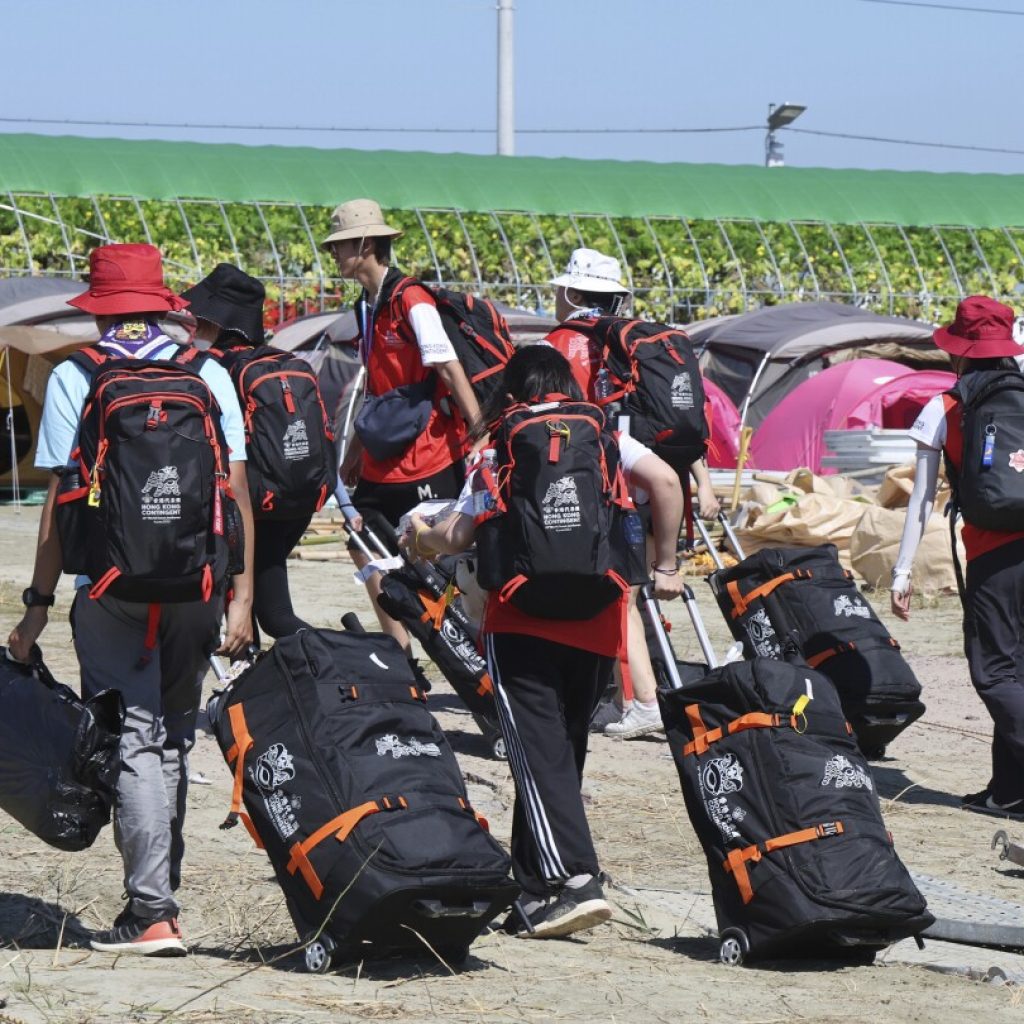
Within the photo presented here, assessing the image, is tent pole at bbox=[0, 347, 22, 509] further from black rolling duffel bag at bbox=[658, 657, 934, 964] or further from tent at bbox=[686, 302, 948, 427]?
black rolling duffel bag at bbox=[658, 657, 934, 964]

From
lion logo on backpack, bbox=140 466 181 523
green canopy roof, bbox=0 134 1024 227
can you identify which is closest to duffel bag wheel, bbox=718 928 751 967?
lion logo on backpack, bbox=140 466 181 523

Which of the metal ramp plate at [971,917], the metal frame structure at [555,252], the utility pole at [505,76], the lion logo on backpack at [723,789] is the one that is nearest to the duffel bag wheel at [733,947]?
the lion logo on backpack at [723,789]

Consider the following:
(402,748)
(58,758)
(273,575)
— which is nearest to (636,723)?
(273,575)

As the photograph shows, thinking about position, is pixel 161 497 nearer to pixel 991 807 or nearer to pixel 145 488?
pixel 145 488

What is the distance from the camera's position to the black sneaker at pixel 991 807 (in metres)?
7.11

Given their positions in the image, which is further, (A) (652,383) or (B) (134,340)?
(A) (652,383)

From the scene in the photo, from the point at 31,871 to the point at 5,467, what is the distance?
52.9 ft

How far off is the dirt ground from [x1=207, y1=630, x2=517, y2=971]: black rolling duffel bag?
14 centimetres

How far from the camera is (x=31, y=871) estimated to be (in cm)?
570

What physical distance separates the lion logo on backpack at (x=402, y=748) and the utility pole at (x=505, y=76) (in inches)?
1358

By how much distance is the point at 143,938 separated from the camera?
4699 millimetres

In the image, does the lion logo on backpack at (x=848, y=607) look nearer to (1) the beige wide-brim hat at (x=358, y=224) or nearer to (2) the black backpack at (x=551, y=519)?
(1) the beige wide-brim hat at (x=358, y=224)

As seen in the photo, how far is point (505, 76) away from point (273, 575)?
3198 cm

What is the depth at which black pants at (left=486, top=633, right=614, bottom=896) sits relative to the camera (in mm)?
5078
